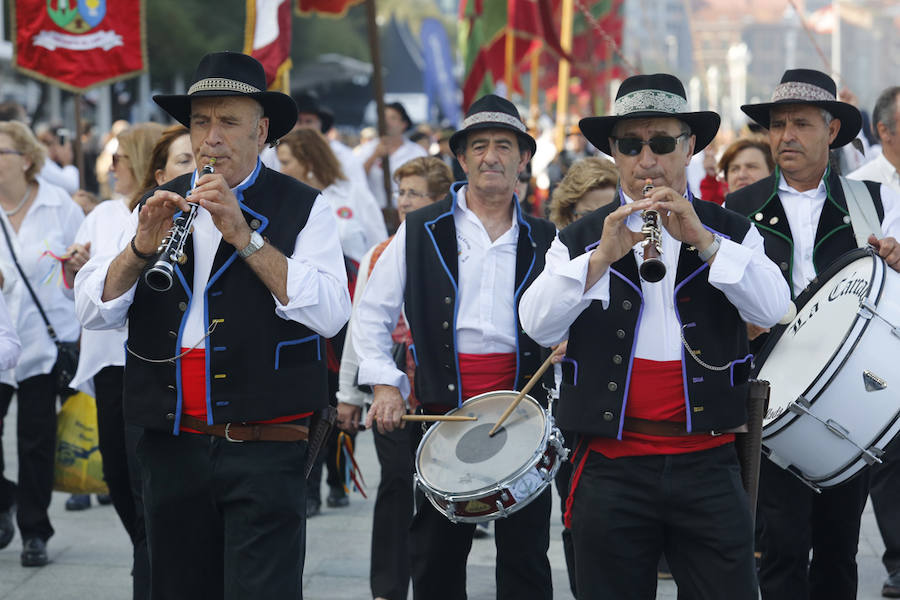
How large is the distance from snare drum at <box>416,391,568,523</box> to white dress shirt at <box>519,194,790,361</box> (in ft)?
1.63

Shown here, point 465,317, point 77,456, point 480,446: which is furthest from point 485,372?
point 77,456

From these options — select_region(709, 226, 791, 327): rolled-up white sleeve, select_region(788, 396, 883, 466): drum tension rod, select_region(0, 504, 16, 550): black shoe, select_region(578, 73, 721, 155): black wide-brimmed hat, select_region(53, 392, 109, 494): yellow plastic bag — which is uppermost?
select_region(578, 73, 721, 155): black wide-brimmed hat

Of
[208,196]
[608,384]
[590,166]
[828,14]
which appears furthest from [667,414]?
[828,14]

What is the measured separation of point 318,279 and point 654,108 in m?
1.16

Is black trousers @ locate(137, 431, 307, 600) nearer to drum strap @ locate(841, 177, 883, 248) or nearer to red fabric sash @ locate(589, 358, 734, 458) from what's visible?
red fabric sash @ locate(589, 358, 734, 458)

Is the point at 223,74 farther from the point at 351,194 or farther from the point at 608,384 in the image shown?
the point at 351,194

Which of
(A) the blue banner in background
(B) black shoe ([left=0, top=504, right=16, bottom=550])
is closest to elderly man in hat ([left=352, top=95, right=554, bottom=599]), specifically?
(B) black shoe ([left=0, top=504, right=16, bottom=550])

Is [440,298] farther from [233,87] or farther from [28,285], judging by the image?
[28,285]

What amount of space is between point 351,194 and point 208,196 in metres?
5.36

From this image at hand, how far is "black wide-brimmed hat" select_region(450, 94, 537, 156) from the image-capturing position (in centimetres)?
529

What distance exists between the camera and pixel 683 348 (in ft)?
13.2

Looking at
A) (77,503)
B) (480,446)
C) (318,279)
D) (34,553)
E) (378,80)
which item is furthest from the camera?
(378,80)

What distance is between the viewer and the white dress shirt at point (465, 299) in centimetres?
513

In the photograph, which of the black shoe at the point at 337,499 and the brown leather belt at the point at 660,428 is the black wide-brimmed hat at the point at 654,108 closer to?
the brown leather belt at the point at 660,428
